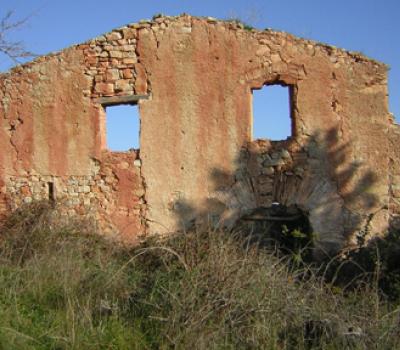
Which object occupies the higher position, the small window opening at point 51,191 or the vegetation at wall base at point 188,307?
the small window opening at point 51,191

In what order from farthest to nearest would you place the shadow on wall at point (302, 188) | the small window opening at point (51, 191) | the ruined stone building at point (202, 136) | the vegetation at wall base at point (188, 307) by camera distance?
the small window opening at point (51, 191), the ruined stone building at point (202, 136), the shadow on wall at point (302, 188), the vegetation at wall base at point (188, 307)

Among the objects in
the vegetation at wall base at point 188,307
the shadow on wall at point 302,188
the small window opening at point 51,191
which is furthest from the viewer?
the small window opening at point 51,191

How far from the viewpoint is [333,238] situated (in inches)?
313

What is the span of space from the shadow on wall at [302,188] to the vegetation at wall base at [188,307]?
2.12 m

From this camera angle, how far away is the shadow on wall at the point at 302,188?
8.00 metres

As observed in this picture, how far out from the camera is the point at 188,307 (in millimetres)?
4676

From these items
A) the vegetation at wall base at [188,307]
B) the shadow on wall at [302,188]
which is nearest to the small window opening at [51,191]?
the shadow on wall at [302,188]

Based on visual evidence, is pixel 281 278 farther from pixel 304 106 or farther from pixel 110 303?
pixel 304 106

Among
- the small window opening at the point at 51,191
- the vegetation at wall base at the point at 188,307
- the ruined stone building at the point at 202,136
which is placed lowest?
the vegetation at wall base at the point at 188,307

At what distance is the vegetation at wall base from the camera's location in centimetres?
452

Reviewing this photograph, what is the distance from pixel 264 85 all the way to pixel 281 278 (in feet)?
13.5

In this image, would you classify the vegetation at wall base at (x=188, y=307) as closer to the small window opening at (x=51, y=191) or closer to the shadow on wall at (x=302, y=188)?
the shadow on wall at (x=302, y=188)

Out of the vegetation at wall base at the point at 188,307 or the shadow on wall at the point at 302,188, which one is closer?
the vegetation at wall base at the point at 188,307

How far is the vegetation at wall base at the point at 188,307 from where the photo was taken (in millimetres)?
4516
